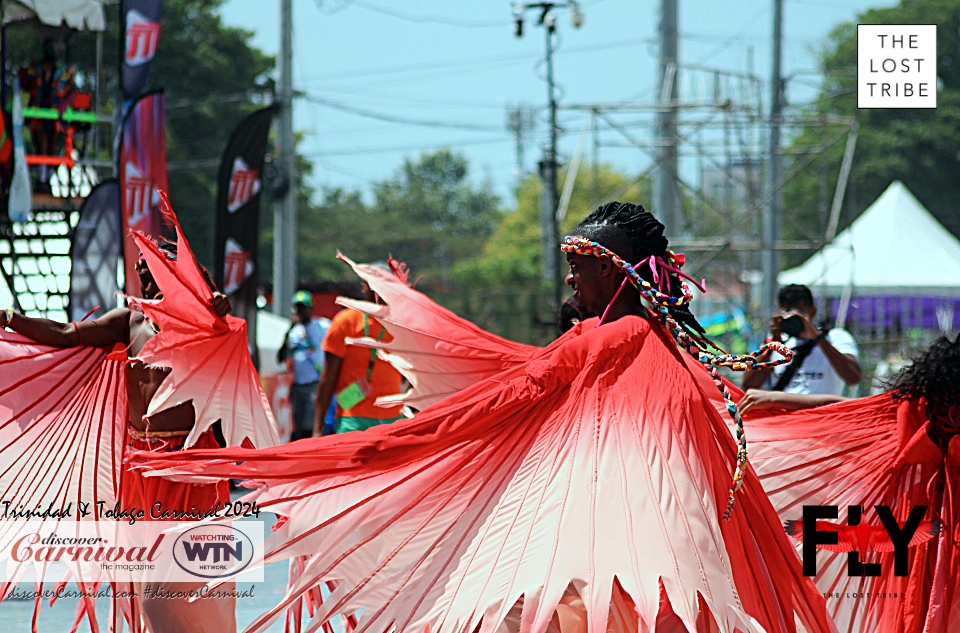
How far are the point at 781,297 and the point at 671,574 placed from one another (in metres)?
4.42

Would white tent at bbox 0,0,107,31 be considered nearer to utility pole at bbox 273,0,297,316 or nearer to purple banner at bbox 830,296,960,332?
utility pole at bbox 273,0,297,316

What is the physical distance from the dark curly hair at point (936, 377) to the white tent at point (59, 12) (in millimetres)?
9225

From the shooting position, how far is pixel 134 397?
481 centimetres

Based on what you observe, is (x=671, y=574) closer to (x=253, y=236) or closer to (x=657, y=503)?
(x=657, y=503)

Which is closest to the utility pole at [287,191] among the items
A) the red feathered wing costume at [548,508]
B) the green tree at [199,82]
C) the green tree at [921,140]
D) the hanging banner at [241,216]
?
the hanging banner at [241,216]

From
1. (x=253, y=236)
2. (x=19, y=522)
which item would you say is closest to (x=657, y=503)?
(x=19, y=522)

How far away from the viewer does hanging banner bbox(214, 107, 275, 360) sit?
11336mm

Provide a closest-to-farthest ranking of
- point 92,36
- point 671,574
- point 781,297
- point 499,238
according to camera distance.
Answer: point 671,574 → point 781,297 → point 92,36 → point 499,238

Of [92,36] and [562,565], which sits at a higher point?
[92,36]

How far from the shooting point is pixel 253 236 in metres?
11.7

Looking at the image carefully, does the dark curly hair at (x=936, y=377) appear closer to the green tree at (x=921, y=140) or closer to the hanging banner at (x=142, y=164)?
the hanging banner at (x=142, y=164)

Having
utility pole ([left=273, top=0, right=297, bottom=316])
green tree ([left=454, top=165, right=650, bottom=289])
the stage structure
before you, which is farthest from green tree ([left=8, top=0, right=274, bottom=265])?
the stage structure

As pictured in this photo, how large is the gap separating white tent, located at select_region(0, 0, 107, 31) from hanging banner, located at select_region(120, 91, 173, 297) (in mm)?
1507

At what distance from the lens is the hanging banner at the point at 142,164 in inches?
401
